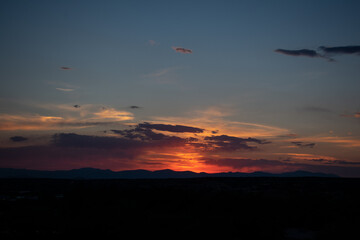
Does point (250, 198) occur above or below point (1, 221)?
above

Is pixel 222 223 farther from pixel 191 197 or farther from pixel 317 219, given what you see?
pixel 191 197

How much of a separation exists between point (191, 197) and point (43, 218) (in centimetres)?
1193

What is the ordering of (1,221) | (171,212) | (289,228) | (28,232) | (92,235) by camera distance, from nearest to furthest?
(92,235), (28,232), (289,228), (1,221), (171,212)

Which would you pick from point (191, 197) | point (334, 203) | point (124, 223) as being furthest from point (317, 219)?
point (124, 223)

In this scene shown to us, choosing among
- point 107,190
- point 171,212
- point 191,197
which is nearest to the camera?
point 171,212

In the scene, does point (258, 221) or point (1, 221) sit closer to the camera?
point (258, 221)

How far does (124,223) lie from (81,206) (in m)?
9.26

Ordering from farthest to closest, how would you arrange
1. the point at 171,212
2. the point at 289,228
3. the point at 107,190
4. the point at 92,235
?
the point at 107,190, the point at 171,212, the point at 289,228, the point at 92,235

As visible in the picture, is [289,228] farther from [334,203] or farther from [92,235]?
→ [92,235]

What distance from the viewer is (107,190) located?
1312 inches

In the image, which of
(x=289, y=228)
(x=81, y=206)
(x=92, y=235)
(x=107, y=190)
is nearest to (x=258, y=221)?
(x=289, y=228)

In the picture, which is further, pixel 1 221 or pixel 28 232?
pixel 1 221

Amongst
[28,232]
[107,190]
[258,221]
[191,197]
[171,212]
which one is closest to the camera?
[258,221]

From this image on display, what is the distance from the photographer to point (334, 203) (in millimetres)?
28703
